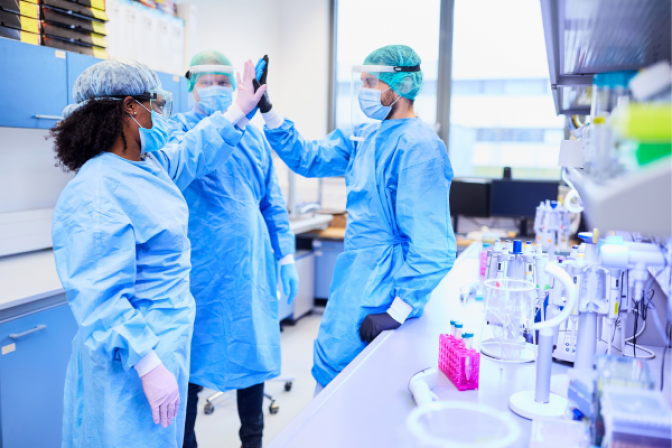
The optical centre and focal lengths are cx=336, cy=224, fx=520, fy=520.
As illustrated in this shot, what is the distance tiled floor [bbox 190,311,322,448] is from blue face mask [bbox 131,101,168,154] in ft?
4.40

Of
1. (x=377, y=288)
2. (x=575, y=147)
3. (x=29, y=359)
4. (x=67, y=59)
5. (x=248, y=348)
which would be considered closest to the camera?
(x=575, y=147)

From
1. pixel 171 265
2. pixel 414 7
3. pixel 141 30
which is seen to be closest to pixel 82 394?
pixel 171 265

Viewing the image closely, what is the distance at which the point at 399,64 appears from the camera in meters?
1.64

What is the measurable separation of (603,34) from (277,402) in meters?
2.39

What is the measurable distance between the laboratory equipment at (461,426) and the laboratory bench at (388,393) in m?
0.02

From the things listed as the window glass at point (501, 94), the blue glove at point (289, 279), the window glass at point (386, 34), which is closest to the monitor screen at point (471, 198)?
the window glass at point (501, 94)

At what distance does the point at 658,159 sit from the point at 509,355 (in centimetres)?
91

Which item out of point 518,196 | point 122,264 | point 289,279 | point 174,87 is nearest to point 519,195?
point 518,196

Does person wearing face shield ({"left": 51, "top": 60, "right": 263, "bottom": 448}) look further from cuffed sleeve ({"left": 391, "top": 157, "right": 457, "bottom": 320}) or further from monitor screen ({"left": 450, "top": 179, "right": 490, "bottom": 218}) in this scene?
monitor screen ({"left": 450, "top": 179, "right": 490, "bottom": 218})

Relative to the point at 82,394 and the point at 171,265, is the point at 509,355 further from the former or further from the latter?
the point at 82,394

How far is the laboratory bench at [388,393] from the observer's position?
93 centimetres

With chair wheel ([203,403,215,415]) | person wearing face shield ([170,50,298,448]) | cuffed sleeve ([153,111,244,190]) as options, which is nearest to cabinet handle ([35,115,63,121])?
person wearing face shield ([170,50,298,448])

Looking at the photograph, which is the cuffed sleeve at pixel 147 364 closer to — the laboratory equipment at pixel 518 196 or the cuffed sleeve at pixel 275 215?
the cuffed sleeve at pixel 275 215

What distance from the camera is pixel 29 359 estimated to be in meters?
1.81
